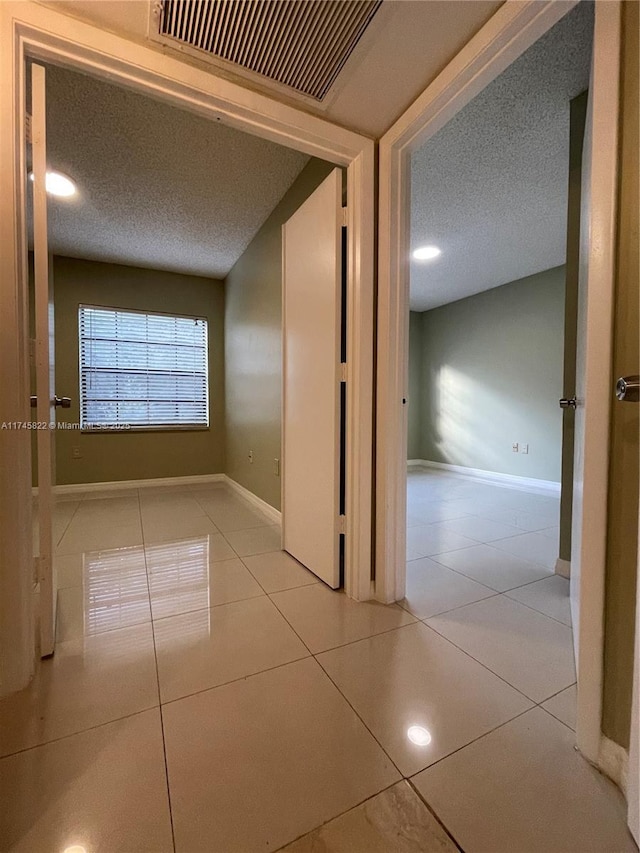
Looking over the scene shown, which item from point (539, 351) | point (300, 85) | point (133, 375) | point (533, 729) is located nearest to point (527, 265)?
point (539, 351)

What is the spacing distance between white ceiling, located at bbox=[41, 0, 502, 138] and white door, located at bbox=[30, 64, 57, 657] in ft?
1.08

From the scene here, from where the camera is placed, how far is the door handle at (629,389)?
2.45 feet

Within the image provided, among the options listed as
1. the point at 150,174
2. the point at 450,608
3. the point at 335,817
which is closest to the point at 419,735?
the point at 335,817

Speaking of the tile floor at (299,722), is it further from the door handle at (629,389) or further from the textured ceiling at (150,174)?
the textured ceiling at (150,174)

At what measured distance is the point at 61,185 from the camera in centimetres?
247

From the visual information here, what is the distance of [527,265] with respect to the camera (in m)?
3.85

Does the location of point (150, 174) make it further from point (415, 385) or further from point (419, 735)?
point (415, 385)

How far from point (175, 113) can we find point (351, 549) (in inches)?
94.7

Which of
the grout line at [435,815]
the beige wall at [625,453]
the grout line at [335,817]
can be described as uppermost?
the beige wall at [625,453]

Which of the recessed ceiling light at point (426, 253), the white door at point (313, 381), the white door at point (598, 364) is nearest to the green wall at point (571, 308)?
the white door at point (598, 364)

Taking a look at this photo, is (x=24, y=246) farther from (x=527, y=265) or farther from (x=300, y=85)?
(x=527, y=265)

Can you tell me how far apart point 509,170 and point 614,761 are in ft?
9.58

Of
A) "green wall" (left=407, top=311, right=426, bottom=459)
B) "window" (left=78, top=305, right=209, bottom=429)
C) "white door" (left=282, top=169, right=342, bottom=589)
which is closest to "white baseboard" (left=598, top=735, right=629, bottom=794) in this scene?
"white door" (left=282, top=169, right=342, bottom=589)

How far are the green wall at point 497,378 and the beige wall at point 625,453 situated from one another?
11.7 feet
